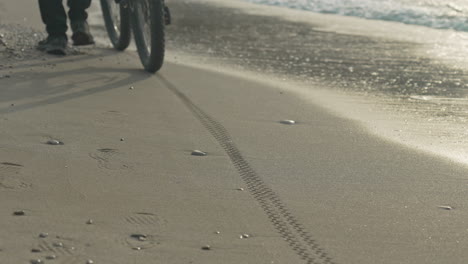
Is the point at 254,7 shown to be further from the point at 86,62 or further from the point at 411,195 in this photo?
the point at 411,195

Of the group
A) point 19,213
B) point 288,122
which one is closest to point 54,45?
point 288,122

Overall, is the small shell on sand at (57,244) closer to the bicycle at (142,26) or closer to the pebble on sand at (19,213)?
the pebble on sand at (19,213)

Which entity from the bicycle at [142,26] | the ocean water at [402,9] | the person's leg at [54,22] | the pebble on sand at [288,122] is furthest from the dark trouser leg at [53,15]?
the ocean water at [402,9]

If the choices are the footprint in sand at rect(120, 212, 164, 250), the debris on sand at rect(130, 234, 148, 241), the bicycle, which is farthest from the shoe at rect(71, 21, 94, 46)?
the debris on sand at rect(130, 234, 148, 241)

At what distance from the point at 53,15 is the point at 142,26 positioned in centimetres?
65

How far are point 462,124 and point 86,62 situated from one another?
273 cm

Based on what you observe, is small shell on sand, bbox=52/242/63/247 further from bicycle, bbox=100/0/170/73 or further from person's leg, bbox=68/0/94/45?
person's leg, bbox=68/0/94/45

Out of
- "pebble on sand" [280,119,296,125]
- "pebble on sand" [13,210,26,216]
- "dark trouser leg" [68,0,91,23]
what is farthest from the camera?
"dark trouser leg" [68,0,91,23]

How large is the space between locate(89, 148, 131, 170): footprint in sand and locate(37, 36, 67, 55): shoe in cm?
253

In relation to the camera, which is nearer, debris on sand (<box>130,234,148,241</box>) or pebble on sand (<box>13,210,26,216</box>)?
debris on sand (<box>130,234,148,241</box>)

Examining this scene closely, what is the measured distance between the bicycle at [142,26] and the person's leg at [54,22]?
1.38ft

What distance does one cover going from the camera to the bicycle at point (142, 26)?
18.8 feet

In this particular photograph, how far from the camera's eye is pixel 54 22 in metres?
6.27

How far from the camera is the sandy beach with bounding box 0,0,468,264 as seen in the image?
2867 mm
